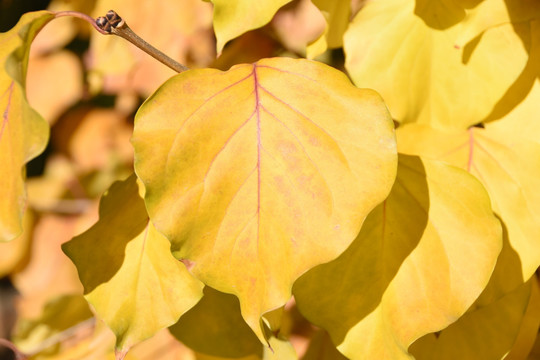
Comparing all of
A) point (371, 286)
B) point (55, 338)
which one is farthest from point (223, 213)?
point (55, 338)

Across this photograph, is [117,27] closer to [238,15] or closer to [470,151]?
[238,15]

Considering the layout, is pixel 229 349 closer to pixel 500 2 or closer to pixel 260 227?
pixel 260 227

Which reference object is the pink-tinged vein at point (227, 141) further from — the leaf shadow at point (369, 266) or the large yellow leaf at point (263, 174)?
the leaf shadow at point (369, 266)

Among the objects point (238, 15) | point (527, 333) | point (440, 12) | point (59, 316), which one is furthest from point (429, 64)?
point (59, 316)

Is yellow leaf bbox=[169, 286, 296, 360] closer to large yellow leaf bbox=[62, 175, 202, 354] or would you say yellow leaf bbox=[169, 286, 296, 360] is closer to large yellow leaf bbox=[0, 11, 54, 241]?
large yellow leaf bbox=[62, 175, 202, 354]

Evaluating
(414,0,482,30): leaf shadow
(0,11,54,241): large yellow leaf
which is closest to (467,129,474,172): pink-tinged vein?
(414,0,482,30): leaf shadow
